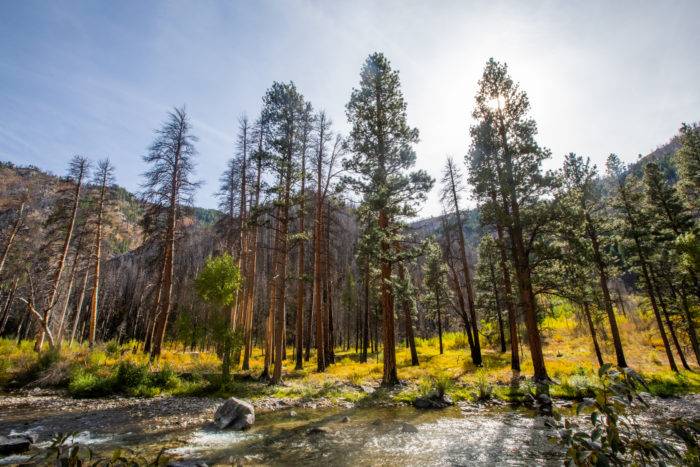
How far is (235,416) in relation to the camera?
404 inches

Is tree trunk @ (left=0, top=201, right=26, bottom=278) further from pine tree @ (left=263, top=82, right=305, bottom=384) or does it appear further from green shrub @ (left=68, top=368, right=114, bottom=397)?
pine tree @ (left=263, top=82, right=305, bottom=384)

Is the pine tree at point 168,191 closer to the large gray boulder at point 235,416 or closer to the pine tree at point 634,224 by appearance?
the large gray boulder at point 235,416

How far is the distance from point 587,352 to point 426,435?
30.0m

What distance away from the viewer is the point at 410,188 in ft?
55.8

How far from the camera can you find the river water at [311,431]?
Result: 7527mm

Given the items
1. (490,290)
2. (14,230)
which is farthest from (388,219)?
(14,230)

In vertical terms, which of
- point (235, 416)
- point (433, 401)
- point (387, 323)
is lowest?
point (433, 401)

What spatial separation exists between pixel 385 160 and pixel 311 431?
43.4ft

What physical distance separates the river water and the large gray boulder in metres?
0.36

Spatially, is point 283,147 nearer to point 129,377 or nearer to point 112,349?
point 129,377

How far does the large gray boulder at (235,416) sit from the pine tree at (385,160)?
25.9ft

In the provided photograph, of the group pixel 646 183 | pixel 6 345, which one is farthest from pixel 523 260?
pixel 6 345

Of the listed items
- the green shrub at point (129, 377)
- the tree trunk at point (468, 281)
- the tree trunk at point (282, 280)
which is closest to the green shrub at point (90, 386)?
the green shrub at point (129, 377)

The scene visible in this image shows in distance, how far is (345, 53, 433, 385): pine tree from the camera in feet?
55.1
